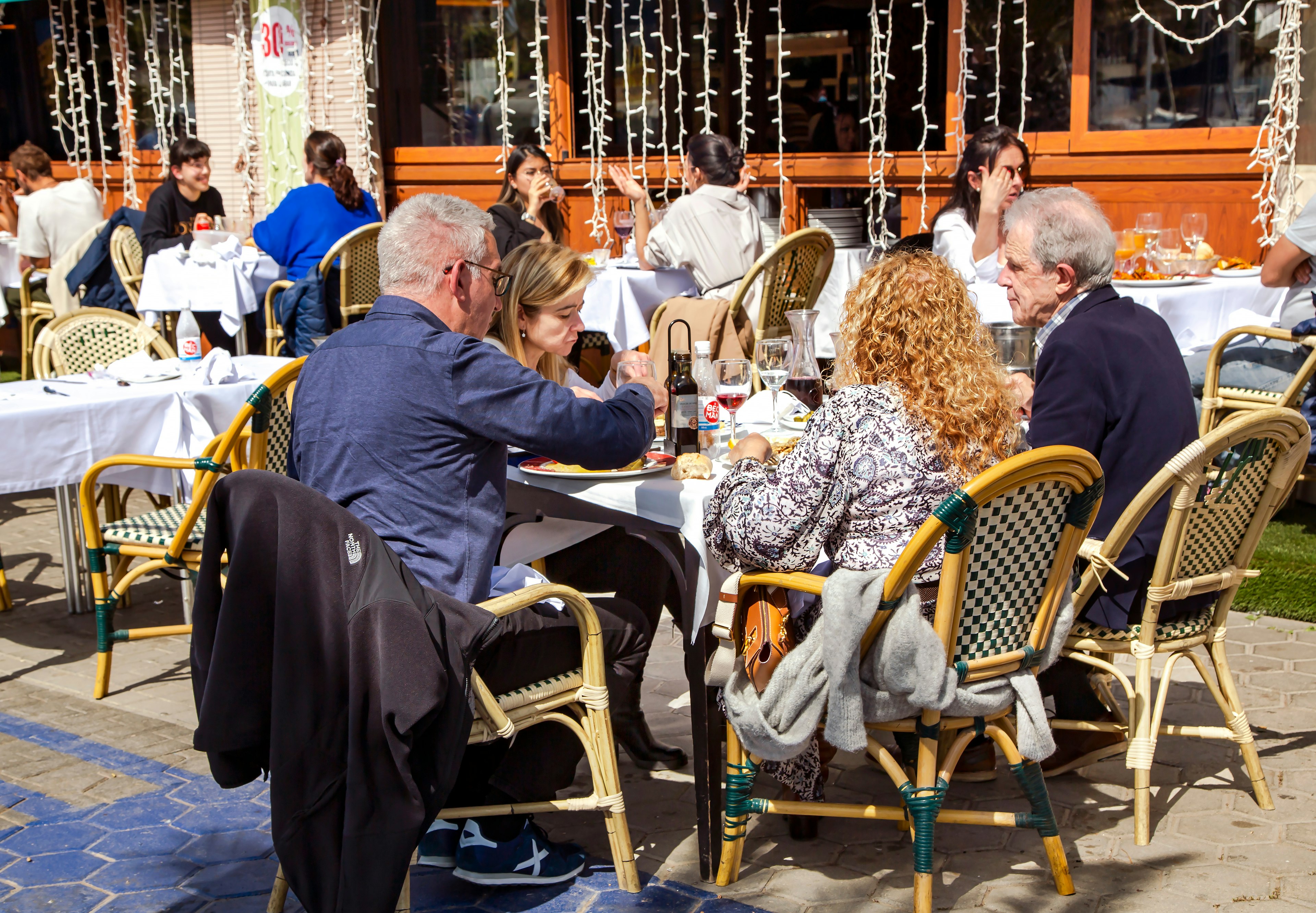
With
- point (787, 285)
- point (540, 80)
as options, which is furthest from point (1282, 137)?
point (540, 80)

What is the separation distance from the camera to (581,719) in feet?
8.55

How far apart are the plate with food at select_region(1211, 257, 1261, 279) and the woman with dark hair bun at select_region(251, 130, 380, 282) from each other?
4363 millimetres

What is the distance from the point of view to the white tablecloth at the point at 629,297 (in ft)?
20.3

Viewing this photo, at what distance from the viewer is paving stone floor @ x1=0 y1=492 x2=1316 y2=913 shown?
2541 millimetres

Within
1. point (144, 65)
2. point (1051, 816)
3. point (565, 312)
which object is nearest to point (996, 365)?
point (1051, 816)

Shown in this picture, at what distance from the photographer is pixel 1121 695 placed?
3562mm

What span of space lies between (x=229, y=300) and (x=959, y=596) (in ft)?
18.8

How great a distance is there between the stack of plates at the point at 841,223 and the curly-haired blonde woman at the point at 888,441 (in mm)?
4498

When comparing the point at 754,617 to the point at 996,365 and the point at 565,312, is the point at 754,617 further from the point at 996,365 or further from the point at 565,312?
the point at 565,312

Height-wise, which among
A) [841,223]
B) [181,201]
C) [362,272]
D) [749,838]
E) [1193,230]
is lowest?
[749,838]

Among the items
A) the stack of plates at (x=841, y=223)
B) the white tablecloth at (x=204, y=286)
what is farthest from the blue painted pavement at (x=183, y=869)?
the stack of plates at (x=841, y=223)

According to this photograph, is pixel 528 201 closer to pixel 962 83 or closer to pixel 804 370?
pixel 962 83

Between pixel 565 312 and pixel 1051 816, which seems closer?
pixel 1051 816

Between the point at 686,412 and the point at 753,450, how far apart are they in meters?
0.29
